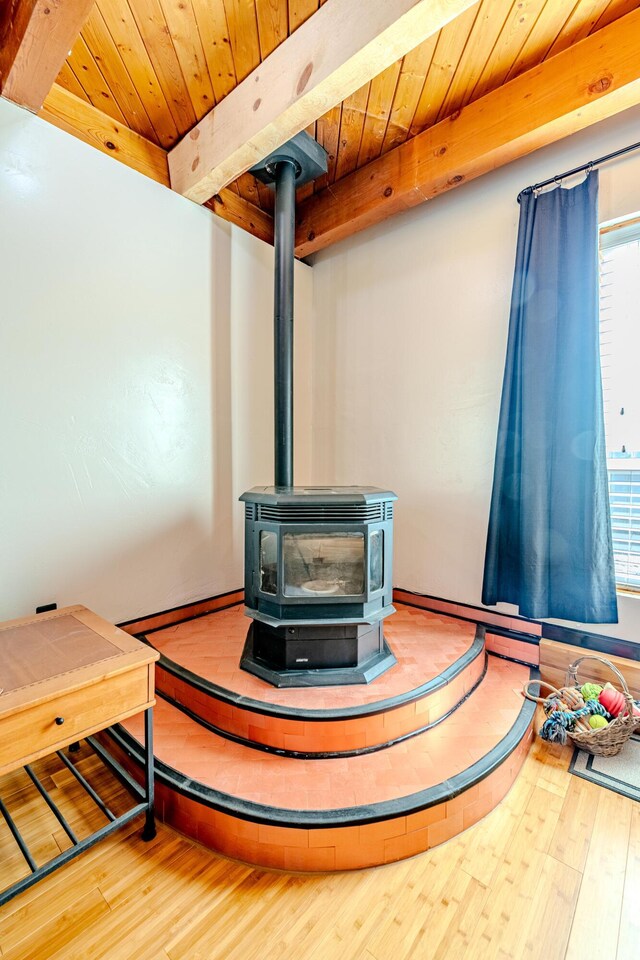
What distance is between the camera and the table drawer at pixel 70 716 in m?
1.09

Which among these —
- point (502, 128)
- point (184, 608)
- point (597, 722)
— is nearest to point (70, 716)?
point (184, 608)

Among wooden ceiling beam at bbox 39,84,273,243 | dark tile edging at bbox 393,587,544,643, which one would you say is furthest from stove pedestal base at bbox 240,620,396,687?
wooden ceiling beam at bbox 39,84,273,243

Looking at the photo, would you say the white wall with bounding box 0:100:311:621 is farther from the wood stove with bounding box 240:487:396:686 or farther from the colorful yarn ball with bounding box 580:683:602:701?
the colorful yarn ball with bounding box 580:683:602:701

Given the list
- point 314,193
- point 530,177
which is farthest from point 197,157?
point 530,177

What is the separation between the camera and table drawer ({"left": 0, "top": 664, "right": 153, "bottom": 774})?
1087 mm

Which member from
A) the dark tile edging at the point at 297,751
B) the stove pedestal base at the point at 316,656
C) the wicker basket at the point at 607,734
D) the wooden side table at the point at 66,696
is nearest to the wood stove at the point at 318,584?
the stove pedestal base at the point at 316,656

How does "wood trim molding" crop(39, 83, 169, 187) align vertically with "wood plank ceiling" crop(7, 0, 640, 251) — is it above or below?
below

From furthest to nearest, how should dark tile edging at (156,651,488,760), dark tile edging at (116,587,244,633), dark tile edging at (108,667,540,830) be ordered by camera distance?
dark tile edging at (116,587,244,633)
dark tile edging at (156,651,488,760)
dark tile edging at (108,667,540,830)

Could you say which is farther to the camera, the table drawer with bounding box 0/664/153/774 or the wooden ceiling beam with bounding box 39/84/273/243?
the wooden ceiling beam with bounding box 39/84/273/243

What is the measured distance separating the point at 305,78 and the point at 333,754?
2597 millimetres

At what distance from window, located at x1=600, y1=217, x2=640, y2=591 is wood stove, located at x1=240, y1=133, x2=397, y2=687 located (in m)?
1.15

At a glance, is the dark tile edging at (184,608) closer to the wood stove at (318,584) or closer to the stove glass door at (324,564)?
the wood stove at (318,584)

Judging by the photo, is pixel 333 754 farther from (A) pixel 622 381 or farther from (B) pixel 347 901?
(A) pixel 622 381

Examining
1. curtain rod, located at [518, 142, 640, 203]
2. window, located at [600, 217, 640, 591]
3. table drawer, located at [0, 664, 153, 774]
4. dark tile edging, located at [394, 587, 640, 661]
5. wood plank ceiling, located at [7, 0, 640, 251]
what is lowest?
dark tile edging, located at [394, 587, 640, 661]
